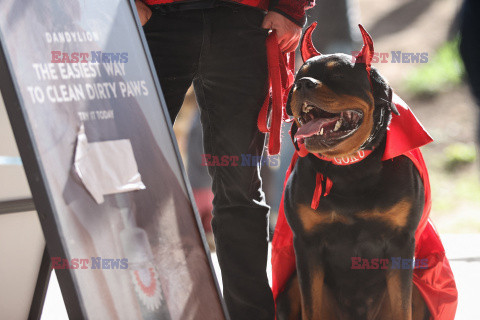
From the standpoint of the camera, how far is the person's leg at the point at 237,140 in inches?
89.1

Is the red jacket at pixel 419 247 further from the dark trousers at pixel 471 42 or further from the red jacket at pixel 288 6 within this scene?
the red jacket at pixel 288 6

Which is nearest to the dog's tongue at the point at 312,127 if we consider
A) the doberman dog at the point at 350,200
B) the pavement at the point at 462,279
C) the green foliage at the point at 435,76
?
the doberman dog at the point at 350,200

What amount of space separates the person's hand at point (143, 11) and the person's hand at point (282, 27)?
41 cm

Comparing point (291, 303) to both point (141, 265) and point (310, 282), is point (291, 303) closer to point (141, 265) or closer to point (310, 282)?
point (310, 282)

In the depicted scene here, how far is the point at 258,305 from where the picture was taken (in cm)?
242

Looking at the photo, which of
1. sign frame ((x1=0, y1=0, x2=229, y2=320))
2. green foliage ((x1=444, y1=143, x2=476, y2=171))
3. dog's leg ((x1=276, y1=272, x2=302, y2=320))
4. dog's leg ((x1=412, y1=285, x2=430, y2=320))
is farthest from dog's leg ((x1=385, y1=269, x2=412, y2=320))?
green foliage ((x1=444, y1=143, x2=476, y2=171))

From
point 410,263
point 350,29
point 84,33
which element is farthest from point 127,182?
point 350,29

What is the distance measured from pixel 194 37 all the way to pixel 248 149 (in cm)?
45

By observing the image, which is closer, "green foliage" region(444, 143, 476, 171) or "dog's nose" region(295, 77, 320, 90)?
"dog's nose" region(295, 77, 320, 90)

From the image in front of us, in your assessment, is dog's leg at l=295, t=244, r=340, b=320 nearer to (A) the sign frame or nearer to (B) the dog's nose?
(B) the dog's nose

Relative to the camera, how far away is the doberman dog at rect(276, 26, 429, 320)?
211cm

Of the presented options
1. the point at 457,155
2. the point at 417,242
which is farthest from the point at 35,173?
the point at 457,155

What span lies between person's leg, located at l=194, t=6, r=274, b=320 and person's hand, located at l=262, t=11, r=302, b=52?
57 millimetres

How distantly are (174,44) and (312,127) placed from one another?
1.86 feet
